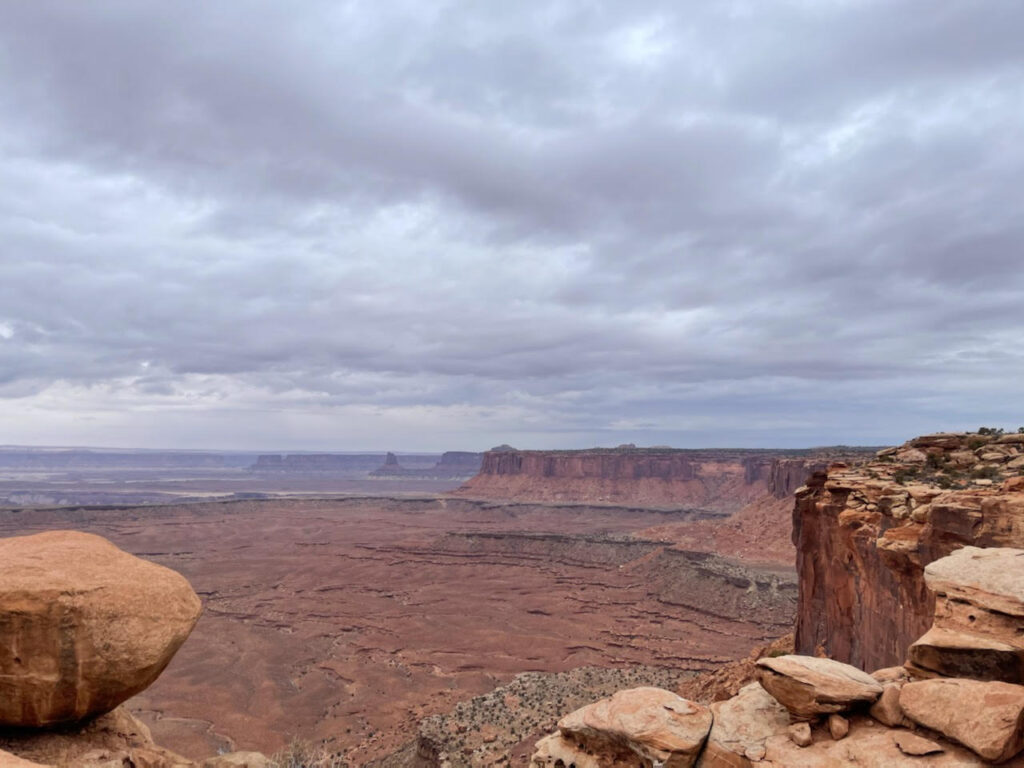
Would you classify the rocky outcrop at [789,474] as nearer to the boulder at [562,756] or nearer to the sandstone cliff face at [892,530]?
the sandstone cliff face at [892,530]

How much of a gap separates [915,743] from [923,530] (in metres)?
7.22

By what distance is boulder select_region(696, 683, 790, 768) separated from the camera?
26.1 feet

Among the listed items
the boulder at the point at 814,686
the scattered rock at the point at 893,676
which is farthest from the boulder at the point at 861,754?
the scattered rock at the point at 893,676

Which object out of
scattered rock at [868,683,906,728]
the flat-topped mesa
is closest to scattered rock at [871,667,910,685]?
scattered rock at [868,683,906,728]

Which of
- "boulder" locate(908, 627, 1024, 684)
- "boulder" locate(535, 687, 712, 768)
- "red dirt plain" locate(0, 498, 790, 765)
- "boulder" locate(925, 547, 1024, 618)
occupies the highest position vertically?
"boulder" locate(925, 547, 1024, 618)

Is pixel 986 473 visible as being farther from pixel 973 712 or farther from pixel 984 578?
pixel 973 712

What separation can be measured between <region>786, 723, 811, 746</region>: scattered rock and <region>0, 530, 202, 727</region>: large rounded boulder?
988 centimetres

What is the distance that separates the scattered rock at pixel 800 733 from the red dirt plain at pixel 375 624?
2417 cm

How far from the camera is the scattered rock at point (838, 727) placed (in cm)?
760

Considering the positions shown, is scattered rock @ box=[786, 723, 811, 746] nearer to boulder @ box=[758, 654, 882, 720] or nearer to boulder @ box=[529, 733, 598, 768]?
boulder @ box=[758, 654, 882, 720]

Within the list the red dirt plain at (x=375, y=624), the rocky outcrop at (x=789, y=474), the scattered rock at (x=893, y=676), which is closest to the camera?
the scattered rock at (x=893, y=676)

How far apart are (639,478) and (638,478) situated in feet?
0.86

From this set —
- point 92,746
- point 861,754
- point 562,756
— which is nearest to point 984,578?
point 861,754

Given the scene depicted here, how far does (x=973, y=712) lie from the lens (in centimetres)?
687
